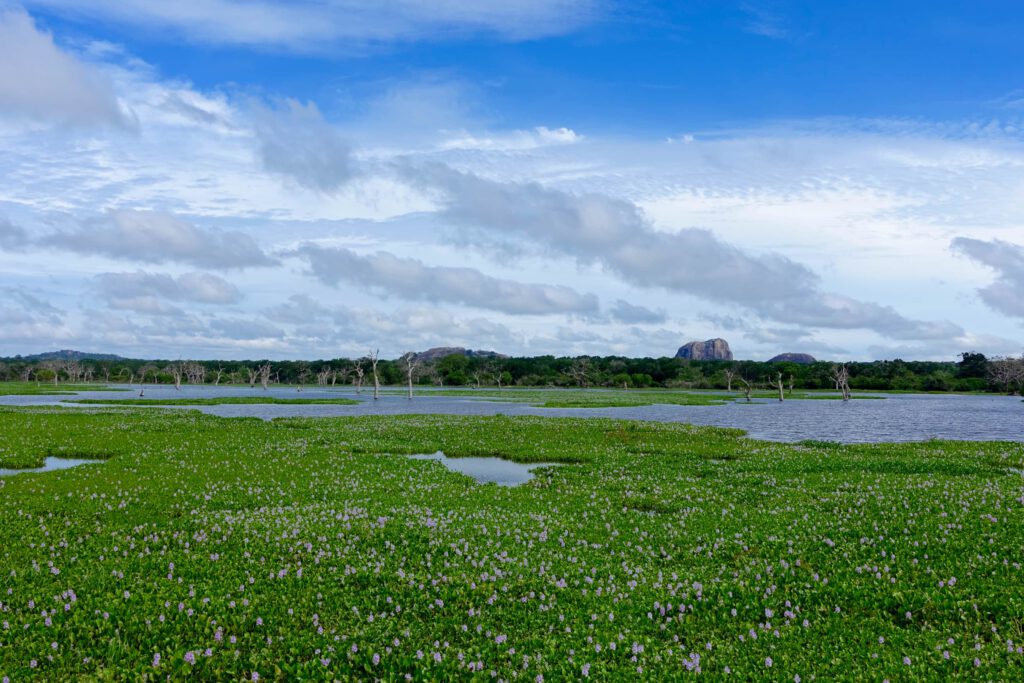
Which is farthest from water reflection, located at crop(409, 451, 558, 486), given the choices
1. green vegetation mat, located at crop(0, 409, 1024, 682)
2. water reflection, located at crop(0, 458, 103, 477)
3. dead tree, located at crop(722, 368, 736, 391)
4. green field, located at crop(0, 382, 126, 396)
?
dead tree, located at crop(722, 368, 736, 391)

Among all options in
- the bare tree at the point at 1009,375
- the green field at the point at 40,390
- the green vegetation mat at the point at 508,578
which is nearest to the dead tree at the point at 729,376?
the bare tree at the point at 1009,375

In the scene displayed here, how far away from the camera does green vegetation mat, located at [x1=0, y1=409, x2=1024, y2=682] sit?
887cm

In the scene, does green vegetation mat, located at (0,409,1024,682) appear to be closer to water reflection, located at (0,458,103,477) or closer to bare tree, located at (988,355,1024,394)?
water reflection, located at (0,458,103,477)

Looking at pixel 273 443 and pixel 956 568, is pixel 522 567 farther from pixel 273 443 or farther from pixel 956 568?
pixel 273 443

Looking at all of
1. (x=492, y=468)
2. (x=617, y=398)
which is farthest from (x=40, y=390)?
(x=492, y=468)

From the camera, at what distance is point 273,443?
34.7 metres

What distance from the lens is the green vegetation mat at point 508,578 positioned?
8.87m

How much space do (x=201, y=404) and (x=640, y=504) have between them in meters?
84.4

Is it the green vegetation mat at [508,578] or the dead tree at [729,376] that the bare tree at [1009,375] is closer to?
the dead tree at [729,376]

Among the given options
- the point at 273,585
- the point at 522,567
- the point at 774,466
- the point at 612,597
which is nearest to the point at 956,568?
the point at 612,597

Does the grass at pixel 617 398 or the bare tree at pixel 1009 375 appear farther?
the bare tree at pixel 1009 375

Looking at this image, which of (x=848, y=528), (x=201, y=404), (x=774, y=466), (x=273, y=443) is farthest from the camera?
(x=201, y=404)

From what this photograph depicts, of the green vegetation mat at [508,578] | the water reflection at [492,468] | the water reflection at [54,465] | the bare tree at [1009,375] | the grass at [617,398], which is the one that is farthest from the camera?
the bare tree at [1009,375]

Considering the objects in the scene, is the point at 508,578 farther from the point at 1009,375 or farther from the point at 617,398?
the point at 1009,375
